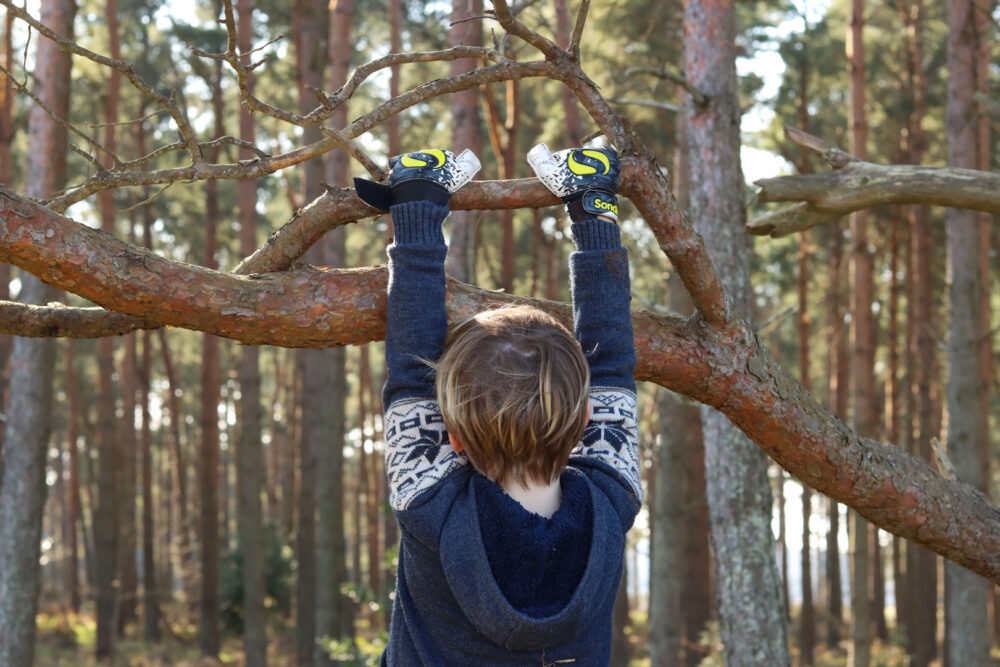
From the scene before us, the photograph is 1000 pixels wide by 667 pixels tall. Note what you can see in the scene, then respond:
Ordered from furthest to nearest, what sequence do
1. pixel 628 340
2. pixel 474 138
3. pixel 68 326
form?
pixel 474 138, pixel 68 326, pixel 628 340

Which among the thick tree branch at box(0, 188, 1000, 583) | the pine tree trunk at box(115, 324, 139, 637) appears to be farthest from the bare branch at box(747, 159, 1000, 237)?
the pine tree trunk at box(115, 324, 139, 637)

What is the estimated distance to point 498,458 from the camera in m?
1.94

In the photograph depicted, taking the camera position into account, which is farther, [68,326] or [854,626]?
[854,626]

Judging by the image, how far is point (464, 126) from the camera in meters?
7.79

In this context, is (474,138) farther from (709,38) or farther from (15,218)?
(15,218)

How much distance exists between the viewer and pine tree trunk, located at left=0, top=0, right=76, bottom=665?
7.62 meters

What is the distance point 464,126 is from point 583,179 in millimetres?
5522

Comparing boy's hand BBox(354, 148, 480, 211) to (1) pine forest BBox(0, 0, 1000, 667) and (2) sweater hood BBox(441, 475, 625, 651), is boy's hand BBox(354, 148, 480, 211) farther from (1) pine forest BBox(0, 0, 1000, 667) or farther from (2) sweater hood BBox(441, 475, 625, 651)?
(2) sweater hood BBox(441, 475, 625, 651)

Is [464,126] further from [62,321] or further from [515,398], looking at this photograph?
[515,398]

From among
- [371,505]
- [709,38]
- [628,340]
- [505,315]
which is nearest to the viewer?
[505,315]

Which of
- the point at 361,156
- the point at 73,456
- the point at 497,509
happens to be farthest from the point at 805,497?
the point at 497,509

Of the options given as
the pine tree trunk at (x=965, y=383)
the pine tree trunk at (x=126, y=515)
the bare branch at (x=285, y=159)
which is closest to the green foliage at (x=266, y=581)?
the pine tree trunk at (x=126, y=515)

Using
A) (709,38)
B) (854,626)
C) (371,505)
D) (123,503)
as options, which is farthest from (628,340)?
(371,505)

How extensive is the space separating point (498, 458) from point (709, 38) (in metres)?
4.95
